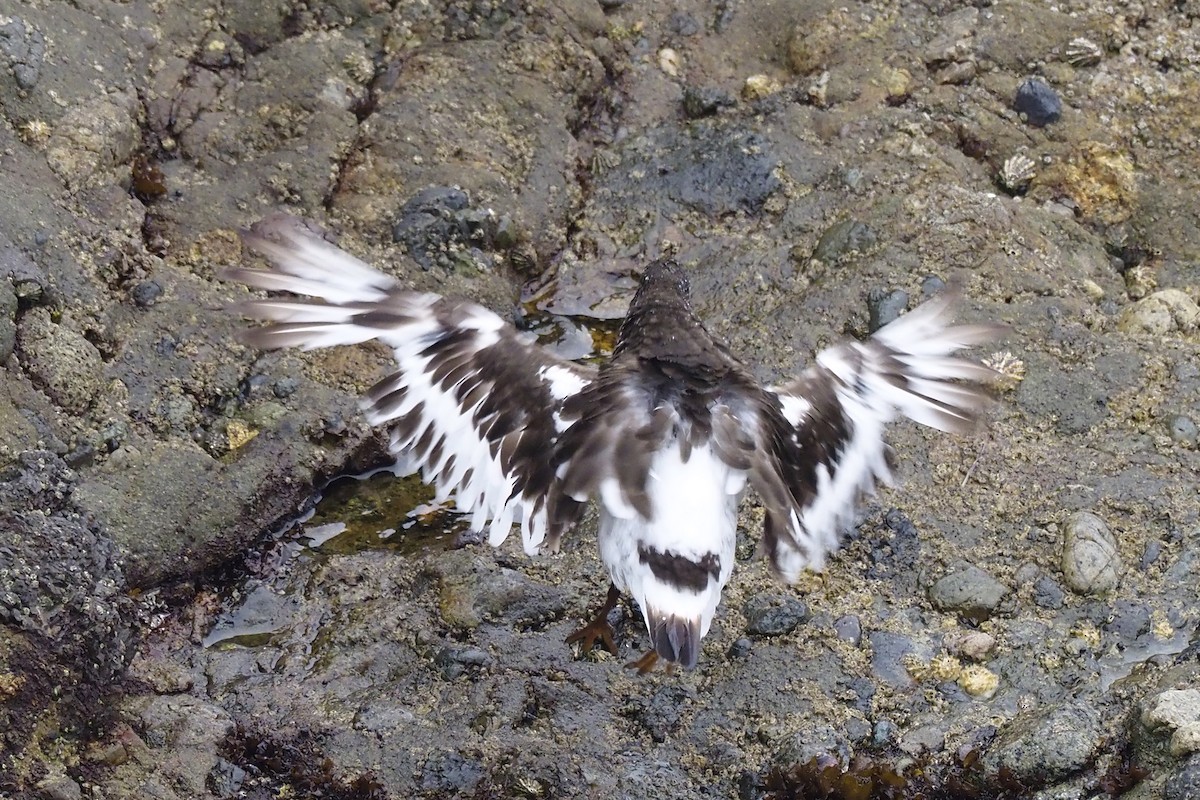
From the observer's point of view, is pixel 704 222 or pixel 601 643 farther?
pixel 704 222

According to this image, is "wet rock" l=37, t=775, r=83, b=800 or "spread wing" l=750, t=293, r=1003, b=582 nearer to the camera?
"wet rock" l=37, t=775, r=83, b=800

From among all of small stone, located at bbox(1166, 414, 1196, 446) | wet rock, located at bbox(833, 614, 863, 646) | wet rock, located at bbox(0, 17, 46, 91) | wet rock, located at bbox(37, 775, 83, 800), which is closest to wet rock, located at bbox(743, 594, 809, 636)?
wet rock, located at bbox(833, 614, 863, 646)

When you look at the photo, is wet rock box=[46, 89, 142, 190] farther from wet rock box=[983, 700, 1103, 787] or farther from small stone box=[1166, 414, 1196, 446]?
small stone box=[1166, 414, 1196, 446]

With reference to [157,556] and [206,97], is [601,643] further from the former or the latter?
[206,97]

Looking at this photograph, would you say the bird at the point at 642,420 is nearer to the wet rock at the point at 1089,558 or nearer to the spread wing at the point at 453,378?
the spread wing at the point at 453,378

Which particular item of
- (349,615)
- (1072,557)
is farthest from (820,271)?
(349,615)

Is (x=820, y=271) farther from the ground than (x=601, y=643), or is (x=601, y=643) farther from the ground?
(x=820, y=271)

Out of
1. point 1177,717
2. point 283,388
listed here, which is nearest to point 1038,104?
point 1177,717
